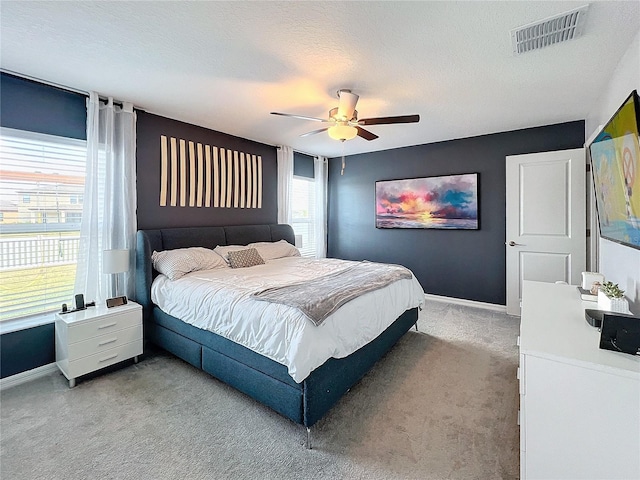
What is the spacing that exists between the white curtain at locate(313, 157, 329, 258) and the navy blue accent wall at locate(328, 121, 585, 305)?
1.10ft

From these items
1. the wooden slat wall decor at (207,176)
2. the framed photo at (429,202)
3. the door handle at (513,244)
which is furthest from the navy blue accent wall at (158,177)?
the door handle at (513,244)

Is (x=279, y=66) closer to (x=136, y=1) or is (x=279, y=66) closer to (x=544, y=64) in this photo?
(x=136, y=1)

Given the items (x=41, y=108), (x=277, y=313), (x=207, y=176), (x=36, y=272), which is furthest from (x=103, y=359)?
(x=207, y=176)

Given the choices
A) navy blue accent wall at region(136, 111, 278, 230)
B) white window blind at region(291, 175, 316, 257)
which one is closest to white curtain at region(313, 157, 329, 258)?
white window blind at region(291, 175, 316, 257)

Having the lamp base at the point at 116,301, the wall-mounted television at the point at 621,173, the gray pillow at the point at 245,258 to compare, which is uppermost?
the wall-mounted television at the point at 621,173

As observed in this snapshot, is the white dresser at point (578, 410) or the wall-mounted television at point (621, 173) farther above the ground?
the wall-mounted television at point (621, 173)

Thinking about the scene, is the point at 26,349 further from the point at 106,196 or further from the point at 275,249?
the point at 275,249

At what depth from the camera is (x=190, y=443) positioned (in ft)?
5.96

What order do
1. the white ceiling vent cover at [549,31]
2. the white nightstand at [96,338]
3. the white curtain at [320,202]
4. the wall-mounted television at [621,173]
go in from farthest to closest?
the white curtain at [320,202]
the white nightstand at [96,338]
the white ceiling vent cover at [549,31]
the wall-mounted television at [621,173]

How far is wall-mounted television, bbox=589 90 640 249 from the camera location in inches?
60.0

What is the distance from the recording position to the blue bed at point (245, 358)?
6.14 ft

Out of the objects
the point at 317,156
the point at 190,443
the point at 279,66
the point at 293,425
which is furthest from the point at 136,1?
the point at 317,156

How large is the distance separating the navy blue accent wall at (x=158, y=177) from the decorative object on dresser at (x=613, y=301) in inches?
157

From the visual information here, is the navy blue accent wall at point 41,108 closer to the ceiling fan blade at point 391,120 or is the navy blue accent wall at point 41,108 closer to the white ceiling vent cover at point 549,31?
the ceiling fan blade at point 391,120
